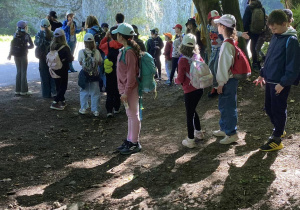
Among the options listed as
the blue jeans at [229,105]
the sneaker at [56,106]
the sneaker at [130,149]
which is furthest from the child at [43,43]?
the blue jeans at [229,105]

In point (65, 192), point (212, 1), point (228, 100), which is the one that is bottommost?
point (65, 192)

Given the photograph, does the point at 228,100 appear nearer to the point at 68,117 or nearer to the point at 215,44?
the point at 215,44

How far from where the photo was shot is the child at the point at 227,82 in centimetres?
534

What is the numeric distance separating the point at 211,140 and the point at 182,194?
1948 mm

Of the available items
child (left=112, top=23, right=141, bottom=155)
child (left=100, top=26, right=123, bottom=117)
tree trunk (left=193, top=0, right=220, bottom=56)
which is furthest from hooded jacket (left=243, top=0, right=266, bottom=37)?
child (left=112, top=23, right=141, bottom=155)

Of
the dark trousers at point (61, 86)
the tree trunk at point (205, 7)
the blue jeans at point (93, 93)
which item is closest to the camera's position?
the blue jeans at point (93, 93)

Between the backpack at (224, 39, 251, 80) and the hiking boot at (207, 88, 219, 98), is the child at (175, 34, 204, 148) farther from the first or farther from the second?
the hiking boot at (207, 88, 219, 98)

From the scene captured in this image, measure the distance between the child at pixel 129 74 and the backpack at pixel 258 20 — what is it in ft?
17.0

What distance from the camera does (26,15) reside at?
41.6 metres

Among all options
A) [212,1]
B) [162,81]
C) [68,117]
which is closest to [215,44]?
[212,1]

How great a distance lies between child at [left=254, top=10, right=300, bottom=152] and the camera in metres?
4.79

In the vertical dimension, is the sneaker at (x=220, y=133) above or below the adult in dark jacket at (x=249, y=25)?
below

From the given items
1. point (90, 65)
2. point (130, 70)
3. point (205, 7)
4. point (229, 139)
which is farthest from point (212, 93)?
point (130, 70)

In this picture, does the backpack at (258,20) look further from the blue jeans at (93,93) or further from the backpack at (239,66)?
the backpack at (239,66)
